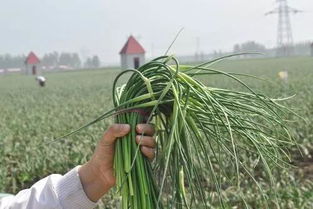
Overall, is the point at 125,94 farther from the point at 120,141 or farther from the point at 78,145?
the point at 78,145

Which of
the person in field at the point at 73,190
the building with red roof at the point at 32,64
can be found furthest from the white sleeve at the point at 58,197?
the building with red roof at the point at 32,64

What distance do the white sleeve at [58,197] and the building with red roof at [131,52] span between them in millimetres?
42703

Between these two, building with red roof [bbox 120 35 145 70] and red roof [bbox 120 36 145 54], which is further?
red roof [bbox 120 36 145 54]

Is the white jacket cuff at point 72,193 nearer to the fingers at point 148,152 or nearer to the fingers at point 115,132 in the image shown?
the fingers at point 115,132

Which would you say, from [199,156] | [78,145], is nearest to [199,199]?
[199,156]

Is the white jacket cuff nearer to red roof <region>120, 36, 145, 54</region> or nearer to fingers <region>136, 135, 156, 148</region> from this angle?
fingers <region>136, 135, 156, 148</region>

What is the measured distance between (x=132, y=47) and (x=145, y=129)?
44.5 metres

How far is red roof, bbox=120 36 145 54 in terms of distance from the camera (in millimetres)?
45219

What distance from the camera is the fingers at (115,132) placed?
1.23 m

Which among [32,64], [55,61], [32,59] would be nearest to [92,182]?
[32,64]

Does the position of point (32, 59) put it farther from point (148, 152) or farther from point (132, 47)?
point (148, 152)

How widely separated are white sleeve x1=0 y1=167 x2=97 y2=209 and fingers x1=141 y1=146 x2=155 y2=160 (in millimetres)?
380

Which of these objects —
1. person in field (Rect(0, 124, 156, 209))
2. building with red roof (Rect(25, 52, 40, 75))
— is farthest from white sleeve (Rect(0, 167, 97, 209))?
building with red roof (Rect(25, 52, 40, 75))

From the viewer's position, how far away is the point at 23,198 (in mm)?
1574
